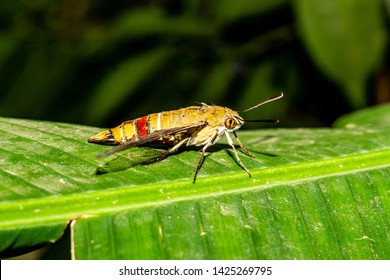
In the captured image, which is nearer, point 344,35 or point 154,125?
point 154,125

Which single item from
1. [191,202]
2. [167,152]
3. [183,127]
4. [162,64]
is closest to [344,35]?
[162,64]

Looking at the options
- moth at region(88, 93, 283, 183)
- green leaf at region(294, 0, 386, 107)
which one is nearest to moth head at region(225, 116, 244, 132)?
moth at region(88, 93, 283, 183)

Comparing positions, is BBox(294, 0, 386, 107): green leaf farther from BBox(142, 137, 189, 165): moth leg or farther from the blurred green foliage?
BBox(142, 137, 189, 165): moth leg

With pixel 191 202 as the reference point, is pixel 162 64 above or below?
above

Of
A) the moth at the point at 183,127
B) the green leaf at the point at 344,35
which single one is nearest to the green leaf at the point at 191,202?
the moth at the point at 183,127

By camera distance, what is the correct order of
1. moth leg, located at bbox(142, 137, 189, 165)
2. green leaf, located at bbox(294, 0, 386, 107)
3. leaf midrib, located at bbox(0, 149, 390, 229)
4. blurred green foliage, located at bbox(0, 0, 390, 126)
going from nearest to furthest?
leaf midrib, located at bbox(0, 149, 390, 229), moth leg, located at bbox(142, 137, 189, 165), green leaf, located at bbox(294, 0, 386, 107), blurred green foliage, located at bbox(0, 0, 390, 126)

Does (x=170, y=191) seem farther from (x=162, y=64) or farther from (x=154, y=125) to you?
(x=162, y=64)

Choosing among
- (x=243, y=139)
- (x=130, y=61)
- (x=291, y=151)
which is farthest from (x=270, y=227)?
(x=130, y=61)
